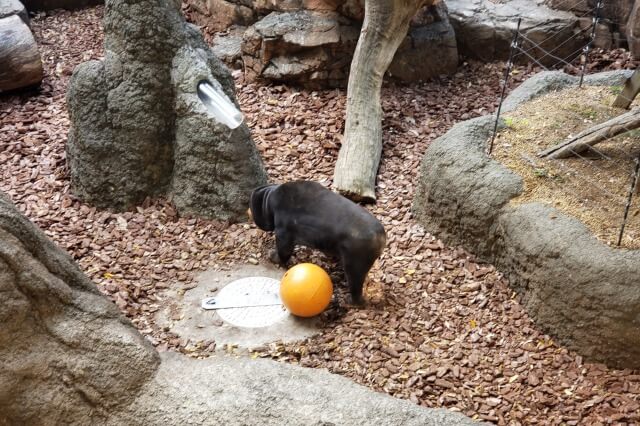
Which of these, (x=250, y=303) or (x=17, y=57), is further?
(x=17, y=57)

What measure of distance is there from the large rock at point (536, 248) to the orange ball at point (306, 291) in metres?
1.27

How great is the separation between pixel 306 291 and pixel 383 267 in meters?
0.90

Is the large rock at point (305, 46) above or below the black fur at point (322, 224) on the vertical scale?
→ above

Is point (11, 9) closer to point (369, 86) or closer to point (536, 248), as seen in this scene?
point (369, 86)

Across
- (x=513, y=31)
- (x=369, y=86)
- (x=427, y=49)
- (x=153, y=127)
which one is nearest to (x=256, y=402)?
(x=153, y=127)

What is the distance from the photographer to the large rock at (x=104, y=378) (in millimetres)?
3066

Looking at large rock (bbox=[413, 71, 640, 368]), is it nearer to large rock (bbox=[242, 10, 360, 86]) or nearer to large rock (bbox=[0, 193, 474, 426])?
large rock (bbox=[0, 193, 474, 426])

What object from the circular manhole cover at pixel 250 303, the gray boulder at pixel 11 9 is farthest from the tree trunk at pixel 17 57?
the circular manhole cover at pixel 250 303

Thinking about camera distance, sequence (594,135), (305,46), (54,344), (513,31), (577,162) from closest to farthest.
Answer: (54,344)
(594,135)
(577,162)
(305,46)
(513,31)

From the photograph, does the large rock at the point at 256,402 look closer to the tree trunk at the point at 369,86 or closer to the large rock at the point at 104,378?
the large rock at the point at 104,378

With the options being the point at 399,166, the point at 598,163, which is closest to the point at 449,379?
the point at 598,163

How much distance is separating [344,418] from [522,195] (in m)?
2.48

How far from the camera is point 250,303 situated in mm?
4953

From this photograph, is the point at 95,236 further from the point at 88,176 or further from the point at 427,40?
the point at 427,40
